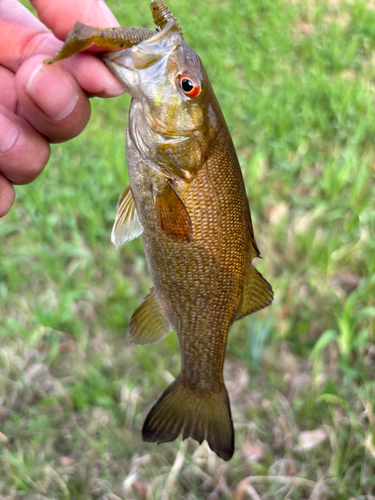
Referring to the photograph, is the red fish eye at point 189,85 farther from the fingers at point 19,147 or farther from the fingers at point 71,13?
the fingers at point 19,147

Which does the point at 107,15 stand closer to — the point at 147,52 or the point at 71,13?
Result: the point at 71,13

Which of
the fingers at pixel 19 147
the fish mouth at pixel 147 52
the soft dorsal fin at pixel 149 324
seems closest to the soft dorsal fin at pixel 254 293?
the soft dorsal fin at pixel 149 324

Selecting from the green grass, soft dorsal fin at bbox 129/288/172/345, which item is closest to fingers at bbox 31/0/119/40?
soft dorsal fin at bbox 129/288/172/345

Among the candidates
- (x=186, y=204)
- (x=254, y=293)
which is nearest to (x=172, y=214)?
(x=186, y=204)

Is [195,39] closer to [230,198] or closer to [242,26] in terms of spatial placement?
[242,26]

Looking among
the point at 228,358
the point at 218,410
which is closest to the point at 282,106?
the point at 228,358
